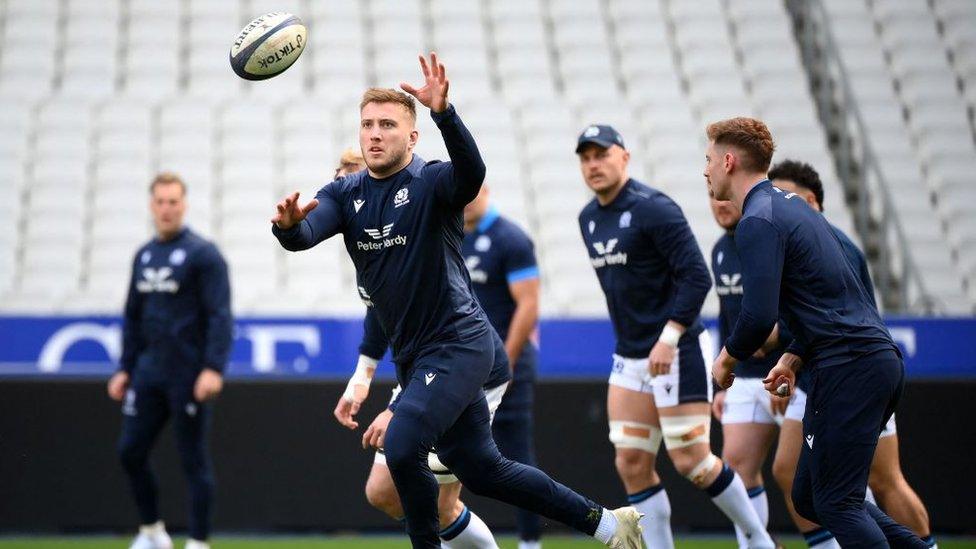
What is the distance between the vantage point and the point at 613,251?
269 inches

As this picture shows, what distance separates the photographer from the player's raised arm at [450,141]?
4.88 metres

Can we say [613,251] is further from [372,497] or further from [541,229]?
[541,229]

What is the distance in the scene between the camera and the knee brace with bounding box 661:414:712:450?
6.71 meters

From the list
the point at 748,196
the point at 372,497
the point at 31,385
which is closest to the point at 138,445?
the point at 31,385

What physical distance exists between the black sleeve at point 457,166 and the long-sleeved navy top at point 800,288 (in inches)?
44.0

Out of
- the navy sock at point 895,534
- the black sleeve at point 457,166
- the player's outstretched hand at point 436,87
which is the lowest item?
the navy sock at point 895,534

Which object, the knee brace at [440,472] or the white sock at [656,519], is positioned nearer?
the knee brace at [440,472]

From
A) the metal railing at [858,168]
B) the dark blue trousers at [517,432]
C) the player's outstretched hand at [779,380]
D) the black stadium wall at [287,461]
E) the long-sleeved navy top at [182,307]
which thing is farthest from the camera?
the metal railing at [858,168]

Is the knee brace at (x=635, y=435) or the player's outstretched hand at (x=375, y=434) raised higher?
the player's outstretched hand at (x=375, y=434)

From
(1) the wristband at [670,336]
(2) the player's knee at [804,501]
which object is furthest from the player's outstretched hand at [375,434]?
(2) the player's knee at [804,501]

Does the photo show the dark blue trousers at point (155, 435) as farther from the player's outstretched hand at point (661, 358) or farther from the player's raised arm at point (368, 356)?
the player's outstretched hand at point (661, 358)

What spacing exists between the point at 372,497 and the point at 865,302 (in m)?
2.58

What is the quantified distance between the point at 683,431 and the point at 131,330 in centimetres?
405

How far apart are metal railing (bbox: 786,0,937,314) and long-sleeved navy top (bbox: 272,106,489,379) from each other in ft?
23.1
